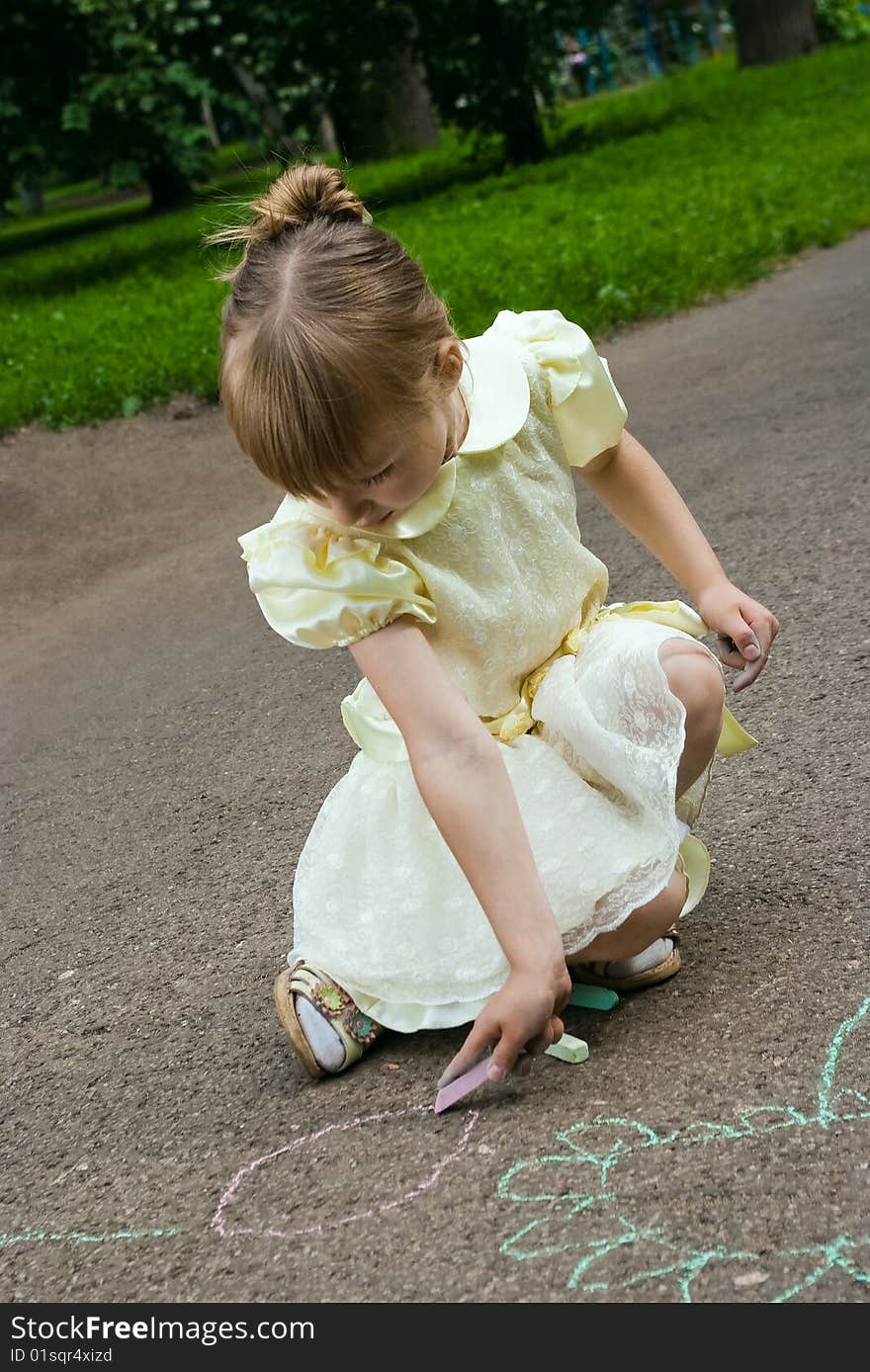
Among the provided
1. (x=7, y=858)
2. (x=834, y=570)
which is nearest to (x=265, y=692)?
(x=7, y=858)

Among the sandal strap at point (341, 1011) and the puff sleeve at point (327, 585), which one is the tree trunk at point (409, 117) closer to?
the puff sleeve at point (327, 585)

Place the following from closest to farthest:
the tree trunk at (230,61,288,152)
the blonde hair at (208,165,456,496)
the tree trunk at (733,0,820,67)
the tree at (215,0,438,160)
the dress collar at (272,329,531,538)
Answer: the blonde hair at (208,165,456,496) → the dress collar at (272,329,531,538) → the tree at (215,0,438,160) → the tree trunk at (230,61,288,152) → the tree trunk at (733,0,820,67)

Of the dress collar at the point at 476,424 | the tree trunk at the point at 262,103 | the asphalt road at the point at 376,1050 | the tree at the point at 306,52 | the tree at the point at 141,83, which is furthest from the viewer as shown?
the tree trunk at the point at 262,103

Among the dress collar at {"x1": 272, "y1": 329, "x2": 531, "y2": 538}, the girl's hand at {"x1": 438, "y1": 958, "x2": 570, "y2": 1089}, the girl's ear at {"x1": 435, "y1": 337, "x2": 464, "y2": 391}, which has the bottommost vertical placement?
the girl's hand at {"x1": 438, "y1": 958, "x2": 570, "y2": 1089}

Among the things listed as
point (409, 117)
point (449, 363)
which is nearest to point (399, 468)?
point (449, 363)

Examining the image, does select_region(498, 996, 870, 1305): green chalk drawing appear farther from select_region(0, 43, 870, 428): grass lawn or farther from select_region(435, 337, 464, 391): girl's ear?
select_region(0, 43, 870, 428): grass lawn

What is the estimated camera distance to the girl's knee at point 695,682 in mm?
2238

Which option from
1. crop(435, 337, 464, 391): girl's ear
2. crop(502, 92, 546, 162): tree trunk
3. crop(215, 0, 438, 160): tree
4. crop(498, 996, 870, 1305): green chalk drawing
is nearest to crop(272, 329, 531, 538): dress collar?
crop(435, 337, 464, 391): girl's ear

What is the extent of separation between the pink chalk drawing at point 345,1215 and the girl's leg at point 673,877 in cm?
31

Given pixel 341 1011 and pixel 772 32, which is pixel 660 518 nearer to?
pixel 341 1011

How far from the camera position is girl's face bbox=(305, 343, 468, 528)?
2.12 metres

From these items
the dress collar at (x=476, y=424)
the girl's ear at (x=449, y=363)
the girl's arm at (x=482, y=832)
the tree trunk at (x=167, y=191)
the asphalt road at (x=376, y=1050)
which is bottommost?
the asphalt road at (x=376, y=1050)

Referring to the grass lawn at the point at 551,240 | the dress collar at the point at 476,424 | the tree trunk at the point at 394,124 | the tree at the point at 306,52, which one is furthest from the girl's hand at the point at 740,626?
the tree trunk at the point at 394,124

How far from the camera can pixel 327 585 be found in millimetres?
2172
